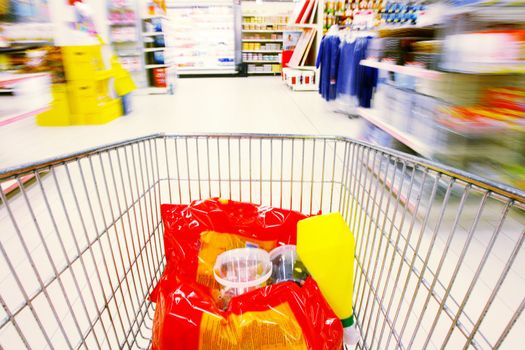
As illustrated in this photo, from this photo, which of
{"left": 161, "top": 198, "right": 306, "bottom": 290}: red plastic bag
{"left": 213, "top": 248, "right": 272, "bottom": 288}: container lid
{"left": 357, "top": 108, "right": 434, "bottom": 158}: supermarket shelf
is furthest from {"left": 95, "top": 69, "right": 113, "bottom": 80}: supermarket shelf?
{"left": 213, "top": 248, "right": 272, "bottom": 288}: container lid

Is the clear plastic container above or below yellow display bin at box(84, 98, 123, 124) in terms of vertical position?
above

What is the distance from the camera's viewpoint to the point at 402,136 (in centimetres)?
246

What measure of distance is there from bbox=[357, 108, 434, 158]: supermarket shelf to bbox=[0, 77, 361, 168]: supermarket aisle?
1.28 metres

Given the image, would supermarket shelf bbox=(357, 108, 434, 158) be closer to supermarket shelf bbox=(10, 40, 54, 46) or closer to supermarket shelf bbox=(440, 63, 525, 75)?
supermarket shelf bbox=(440, 63, 525, 75)

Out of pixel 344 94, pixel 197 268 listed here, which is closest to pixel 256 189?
pixel 197 268

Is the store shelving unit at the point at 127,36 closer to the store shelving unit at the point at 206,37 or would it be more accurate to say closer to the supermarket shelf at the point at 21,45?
the supermarket shelf at the point at 21,45

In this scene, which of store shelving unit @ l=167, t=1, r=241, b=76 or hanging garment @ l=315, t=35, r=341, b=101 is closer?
hanging garment @ l=315, t=35, r=341, b=101

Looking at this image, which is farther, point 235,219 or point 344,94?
point 344,94

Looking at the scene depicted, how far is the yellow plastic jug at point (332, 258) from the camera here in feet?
3.90

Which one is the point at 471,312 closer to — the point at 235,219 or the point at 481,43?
the point at 235,219

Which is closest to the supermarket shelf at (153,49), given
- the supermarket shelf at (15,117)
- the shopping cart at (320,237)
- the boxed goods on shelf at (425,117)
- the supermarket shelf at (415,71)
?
the supermarket shelf at (15,117)

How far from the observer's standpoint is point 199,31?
1134 centimetres

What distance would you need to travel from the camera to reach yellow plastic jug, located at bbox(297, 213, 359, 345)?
3.90ft

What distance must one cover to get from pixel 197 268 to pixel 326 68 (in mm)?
4768
